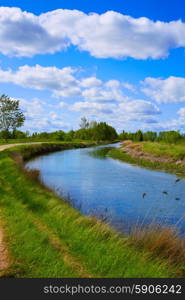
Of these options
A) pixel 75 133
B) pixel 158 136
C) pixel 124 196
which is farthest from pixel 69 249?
pixel 75 133

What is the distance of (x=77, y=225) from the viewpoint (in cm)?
1019

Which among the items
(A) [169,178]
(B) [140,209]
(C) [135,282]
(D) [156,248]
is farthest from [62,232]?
(A) [169,178]

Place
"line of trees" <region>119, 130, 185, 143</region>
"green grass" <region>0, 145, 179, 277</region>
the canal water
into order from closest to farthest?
1. "green grass" <region>0, 145, 179, 277</region>
2. the canal water
3. "line of trees" <region>119, 130, 185, 143</region>

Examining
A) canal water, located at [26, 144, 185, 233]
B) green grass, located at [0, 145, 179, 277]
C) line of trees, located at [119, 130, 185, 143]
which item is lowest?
canal water, located at [26, 144, 185, 233]

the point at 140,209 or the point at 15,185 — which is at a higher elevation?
the point at 15,185

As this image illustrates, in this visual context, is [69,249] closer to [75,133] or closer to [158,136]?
[158,136]

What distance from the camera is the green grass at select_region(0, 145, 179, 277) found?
21.7ft

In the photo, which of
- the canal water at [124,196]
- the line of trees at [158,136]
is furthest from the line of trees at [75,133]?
the canal water at [124,196]

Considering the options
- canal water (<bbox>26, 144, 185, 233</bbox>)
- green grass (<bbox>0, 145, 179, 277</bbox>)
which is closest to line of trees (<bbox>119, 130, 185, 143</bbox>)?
canal water (<bbox>26, 144, 185, 233</bbox>)

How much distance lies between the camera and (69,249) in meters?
7.78

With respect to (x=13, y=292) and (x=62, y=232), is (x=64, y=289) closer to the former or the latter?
(x=13, y=292)

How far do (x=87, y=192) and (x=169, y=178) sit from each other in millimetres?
9478

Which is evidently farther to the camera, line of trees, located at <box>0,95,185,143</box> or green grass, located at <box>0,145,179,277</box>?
line of trees, located at <box>0,95,185,143</box>

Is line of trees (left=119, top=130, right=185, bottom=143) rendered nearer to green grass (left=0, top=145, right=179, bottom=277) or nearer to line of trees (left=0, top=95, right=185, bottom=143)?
line of trees (left=0, top=95, right=185, bottom=143)
